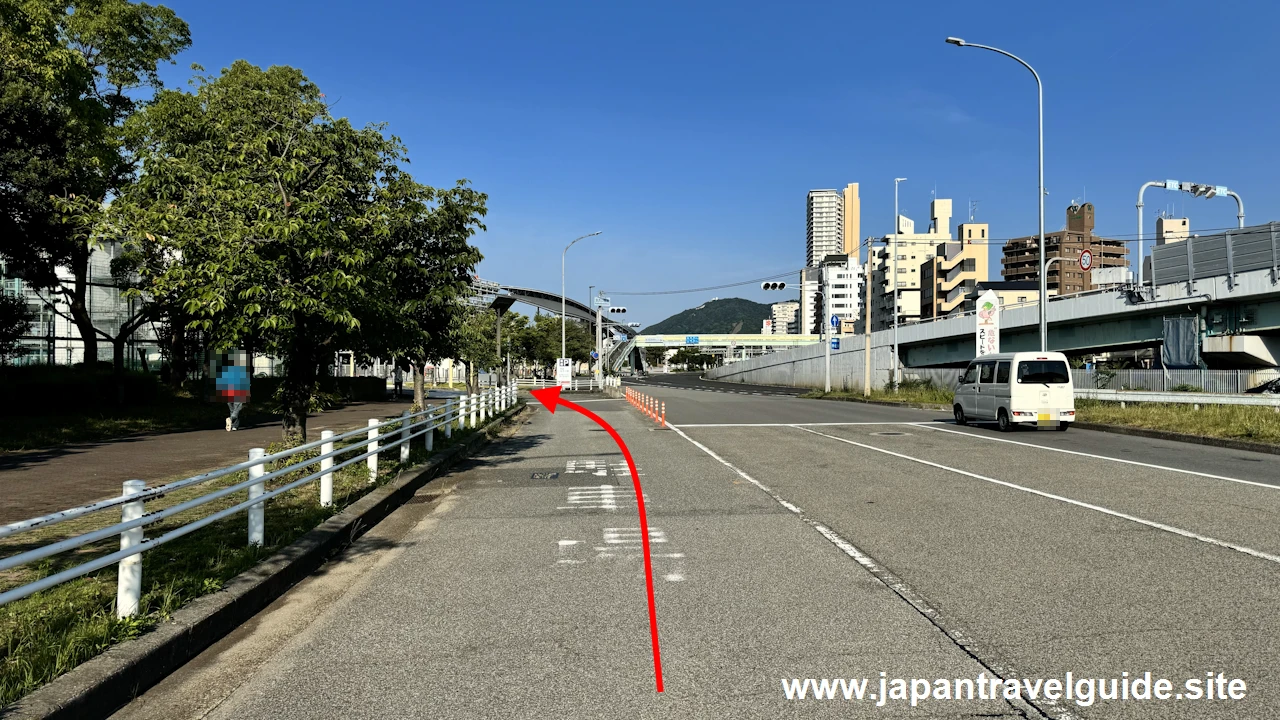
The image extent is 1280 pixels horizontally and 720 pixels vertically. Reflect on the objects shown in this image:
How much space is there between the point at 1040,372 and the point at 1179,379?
1103cm

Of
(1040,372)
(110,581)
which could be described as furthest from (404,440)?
(1040,372)

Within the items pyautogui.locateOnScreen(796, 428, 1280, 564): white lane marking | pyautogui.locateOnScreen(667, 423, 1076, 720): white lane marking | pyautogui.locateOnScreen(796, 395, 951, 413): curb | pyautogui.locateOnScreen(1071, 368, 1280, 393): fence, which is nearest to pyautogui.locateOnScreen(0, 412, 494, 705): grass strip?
pyautogui.locateOnScreen(667, 423, 1076, 720): white lane marking

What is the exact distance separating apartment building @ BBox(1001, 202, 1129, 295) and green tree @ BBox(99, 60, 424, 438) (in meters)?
113

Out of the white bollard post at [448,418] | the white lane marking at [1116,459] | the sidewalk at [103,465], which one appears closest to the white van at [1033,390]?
the white lane marking at [1116,459]

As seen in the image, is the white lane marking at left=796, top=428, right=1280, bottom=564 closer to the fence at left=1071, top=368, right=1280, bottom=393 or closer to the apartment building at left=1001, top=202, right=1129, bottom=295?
the fence at left=1071, top=368, right=1280, bottom=393

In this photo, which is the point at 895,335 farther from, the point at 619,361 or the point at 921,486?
the point at 619,361

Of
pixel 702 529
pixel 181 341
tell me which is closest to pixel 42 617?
pixel 702 529

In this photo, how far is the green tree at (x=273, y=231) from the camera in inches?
352

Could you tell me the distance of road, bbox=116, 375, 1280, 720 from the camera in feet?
13.0

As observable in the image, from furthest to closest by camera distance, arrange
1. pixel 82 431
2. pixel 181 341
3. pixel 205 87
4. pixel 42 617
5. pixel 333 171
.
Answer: pixel 181 341, pixel 205 87, pixel 82 431, pixel 333 171, pixel 42 617

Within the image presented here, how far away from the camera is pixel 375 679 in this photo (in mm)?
4207

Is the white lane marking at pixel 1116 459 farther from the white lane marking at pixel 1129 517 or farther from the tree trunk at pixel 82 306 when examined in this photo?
the tree trunk at pixel 82 306

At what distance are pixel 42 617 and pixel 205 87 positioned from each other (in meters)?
23.5

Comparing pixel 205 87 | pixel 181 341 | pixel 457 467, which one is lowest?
pixel 457 467
